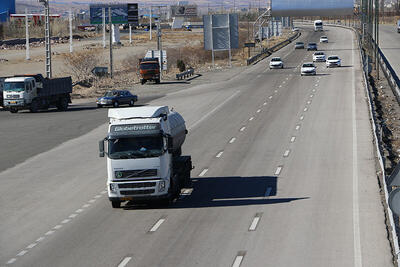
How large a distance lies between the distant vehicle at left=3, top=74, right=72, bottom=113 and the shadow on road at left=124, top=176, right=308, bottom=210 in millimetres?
29676

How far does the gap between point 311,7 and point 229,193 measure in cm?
9231

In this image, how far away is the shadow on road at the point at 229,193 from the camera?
76.3 ft

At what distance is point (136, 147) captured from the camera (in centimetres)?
2181

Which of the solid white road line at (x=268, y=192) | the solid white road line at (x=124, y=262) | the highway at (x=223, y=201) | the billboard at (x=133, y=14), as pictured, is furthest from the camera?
the billboard at (x=133, y=14)

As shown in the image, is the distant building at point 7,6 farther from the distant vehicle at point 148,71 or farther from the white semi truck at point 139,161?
the white semi truck at point 139,161

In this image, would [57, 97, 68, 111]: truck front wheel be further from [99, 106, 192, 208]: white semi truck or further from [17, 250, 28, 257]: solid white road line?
[17, 250, 28, 257]: solid white road line

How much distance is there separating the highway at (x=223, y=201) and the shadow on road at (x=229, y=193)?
34 mm

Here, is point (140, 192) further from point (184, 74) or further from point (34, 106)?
point (184, 74)

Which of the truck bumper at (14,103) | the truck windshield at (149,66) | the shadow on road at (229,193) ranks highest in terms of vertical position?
the truck windshield at (149,66)

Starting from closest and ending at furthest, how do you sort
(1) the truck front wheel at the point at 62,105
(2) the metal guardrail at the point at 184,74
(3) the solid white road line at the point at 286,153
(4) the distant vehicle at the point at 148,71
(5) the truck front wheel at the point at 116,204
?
(5) the truck front wheel at the point at 116,204, (3) the solid white road line at the point at 286,153, (1) the truck front wheel at the point at 62,105, (4) the distant vehicle at the point at 148,71, (2) the metal guardrail at the point at 184,74

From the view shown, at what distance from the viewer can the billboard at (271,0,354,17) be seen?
11175 cm

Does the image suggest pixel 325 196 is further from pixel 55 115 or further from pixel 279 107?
pixel 55 115

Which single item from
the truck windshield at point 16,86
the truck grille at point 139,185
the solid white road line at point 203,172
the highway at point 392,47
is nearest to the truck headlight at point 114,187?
the truck grille at point 139,185

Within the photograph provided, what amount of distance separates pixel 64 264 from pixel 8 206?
26.7 ft
